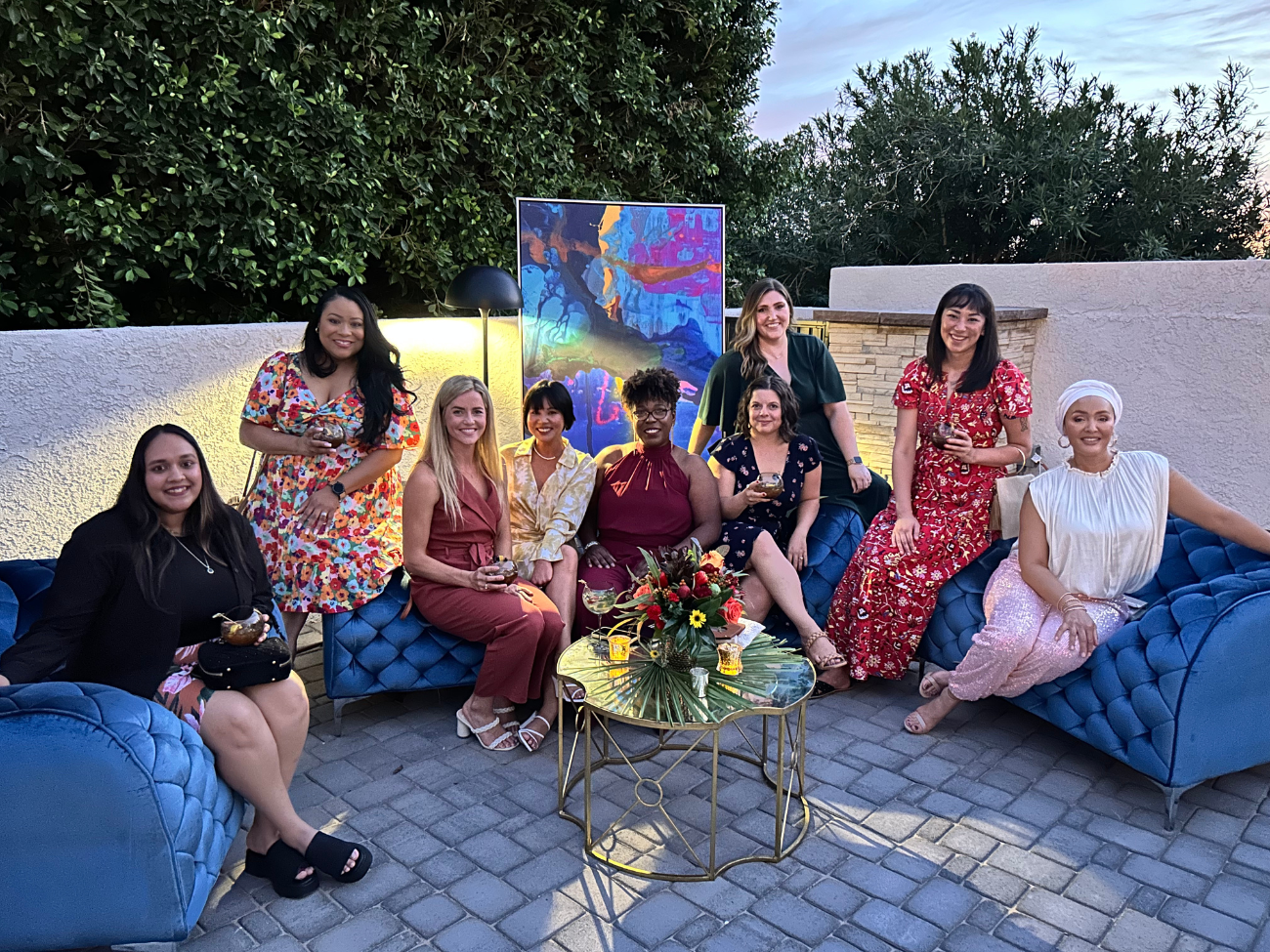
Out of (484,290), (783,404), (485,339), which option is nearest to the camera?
(783,404)

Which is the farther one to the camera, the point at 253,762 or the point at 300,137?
the point at 300,137

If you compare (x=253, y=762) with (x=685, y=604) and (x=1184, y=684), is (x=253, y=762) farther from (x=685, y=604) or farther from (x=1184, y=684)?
(x=1184, y=684)

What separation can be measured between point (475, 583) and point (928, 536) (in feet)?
6.38

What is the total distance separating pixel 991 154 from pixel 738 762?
9998 millimetres

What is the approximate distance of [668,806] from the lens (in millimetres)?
3170

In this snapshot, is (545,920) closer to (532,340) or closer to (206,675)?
(206,675)

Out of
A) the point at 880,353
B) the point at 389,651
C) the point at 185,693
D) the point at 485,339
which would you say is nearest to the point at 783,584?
the point at 389,651

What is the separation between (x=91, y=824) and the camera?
7.29 feet

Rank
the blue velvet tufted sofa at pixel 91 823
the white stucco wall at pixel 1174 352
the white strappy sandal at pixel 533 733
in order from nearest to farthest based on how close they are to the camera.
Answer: the blue velvet tufted sofa at pixel 91 823 → the white strappy sandal at pixel 533 733 → the white stucco wall at pixel 1174 352

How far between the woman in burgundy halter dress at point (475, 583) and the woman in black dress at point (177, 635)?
2.86 ft

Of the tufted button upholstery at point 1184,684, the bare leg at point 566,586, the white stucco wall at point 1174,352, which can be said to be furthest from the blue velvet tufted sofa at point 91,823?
the white stucco wall at point 1174,352

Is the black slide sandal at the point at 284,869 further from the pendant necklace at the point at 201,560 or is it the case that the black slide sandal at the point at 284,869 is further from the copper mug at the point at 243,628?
the pendant necklace at the point at 201,560

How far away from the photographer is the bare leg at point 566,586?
388 centimetres

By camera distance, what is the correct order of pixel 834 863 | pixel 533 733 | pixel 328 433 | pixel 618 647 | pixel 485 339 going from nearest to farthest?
pixel 834 863
pixel 618 647
pixel 533 733
pixel 328 433
pixel 485 339
